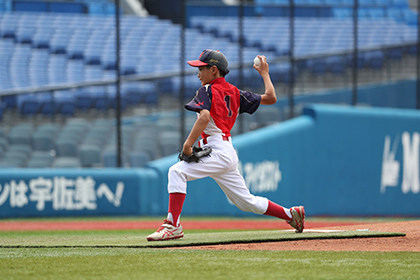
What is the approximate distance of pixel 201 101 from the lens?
577 cm

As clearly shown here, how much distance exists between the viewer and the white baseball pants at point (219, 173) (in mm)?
5812

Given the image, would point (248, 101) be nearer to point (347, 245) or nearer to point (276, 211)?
point (276, 211)

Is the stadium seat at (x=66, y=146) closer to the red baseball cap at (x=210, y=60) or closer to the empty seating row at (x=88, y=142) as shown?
the empty seating row at (x=88, y=142)

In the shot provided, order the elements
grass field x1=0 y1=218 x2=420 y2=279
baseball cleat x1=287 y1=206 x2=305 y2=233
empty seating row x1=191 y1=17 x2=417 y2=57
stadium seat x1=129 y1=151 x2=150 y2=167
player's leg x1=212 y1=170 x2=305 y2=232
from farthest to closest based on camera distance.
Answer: empty seating row x1=191 y1=17 x2=417 y2=57, stadium seat x1=129 y1=151 x2=150 y2=167, baseball cleat x1=287 y1=206 x2=305 y2=233, player's leg x1=212 y1=170 x2=305 y2=232, grass field x1=0 y1=218 x2=420 y2=279

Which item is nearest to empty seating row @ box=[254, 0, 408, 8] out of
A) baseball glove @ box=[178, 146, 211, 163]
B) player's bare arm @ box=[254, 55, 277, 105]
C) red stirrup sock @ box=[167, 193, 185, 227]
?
player's bare arm @ box=[254, 55, 277, 105]

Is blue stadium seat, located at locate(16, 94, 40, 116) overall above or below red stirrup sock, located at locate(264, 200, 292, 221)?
above

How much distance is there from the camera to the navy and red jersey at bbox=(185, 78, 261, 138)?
5.79m

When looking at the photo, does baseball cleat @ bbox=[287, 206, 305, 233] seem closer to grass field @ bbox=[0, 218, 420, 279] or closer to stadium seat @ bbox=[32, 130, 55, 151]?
grass field @ bbox=[0, 218, 420, 279]

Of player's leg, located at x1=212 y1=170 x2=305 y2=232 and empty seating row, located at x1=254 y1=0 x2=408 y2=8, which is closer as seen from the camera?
player's leg, located at x1=212 y1=170 x2=305 y2=232

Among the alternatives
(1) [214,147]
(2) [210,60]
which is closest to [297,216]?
(1) [214,147]

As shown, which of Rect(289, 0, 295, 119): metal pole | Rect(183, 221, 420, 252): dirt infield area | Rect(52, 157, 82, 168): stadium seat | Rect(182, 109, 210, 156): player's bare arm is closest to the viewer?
Rect(183, 221, 420, 252): dirt infield area

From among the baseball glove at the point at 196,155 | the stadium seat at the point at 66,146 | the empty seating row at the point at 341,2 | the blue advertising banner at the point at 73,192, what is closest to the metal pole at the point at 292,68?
the blue advertising banner at the point at 73,192

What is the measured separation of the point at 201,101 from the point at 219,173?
2.02ft

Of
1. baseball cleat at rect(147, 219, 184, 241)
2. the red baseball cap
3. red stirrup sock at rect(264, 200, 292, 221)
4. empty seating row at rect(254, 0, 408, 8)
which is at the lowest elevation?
baseball cleat at rect(147, 219, 184, 241)
